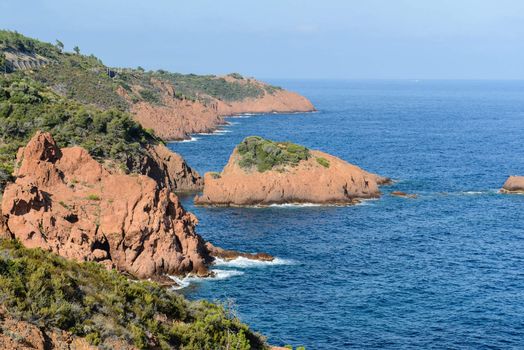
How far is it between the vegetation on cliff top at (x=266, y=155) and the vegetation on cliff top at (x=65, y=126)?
1534 centimetres

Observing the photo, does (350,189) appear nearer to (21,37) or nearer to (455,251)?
(455,251)

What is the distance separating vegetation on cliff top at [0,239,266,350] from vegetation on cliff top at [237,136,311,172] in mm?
64909

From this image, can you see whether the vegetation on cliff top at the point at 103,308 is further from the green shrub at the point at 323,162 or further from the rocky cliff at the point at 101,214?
the green shrub at the point at 323,162

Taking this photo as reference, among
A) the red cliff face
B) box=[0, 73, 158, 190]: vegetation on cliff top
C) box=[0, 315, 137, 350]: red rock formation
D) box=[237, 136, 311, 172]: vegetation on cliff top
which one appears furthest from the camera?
box=[237, 136, 311, 172]: vegetation on cliff top

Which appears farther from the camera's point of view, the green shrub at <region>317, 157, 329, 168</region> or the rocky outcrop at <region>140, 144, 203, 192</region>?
the rocky outcrop at <region>140, 144, 203, 192</region>

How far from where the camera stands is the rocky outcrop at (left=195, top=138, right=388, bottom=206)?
324ft

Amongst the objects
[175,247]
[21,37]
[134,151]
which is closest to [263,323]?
[175,247]

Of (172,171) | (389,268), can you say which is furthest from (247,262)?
(172,171)

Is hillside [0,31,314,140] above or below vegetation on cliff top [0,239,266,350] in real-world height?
above

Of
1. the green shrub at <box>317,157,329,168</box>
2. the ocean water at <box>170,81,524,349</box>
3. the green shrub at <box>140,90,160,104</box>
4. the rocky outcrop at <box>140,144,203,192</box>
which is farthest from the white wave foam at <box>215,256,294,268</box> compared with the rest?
the green shrub at <box>140,90,160,104</box>

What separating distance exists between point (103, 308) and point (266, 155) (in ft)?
246

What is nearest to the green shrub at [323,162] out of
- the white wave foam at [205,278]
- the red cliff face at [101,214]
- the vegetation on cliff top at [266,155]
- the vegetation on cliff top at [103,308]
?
the vegetation on cliff top at [266,155]

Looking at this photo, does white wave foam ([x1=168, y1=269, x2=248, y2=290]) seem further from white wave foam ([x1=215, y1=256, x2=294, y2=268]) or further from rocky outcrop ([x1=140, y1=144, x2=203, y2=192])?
rocky outcrop ([x1=140, y1=144, x2=203, y2=192])

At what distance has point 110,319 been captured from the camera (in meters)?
28.8
